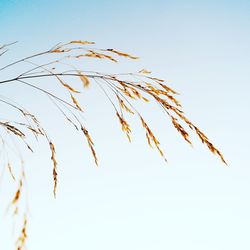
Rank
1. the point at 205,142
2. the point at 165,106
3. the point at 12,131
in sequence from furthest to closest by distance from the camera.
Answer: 1. the point at 12,131
2. the point at 165,106
3. the point at 205,142

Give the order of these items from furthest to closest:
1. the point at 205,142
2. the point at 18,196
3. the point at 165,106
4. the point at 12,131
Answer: the point at 12,131, the point at 165,106, the point at 205,142, the point at 18,196

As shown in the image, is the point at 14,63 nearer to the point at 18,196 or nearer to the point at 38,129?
the point at 38,129

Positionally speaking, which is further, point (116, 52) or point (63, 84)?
point (116, 52)

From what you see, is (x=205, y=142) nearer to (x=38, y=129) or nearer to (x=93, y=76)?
(x=93, y=76)

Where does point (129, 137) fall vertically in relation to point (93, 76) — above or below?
below

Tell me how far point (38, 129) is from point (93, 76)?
382mm

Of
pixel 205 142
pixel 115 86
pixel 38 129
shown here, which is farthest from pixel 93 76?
pixel 205 142

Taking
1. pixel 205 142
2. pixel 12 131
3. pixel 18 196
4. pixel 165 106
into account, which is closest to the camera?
pixel 18 196

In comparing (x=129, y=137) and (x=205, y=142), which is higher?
(x=129, y=137)

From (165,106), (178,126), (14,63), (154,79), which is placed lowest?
(178,126)

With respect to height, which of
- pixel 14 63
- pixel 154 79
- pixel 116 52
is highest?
pixel 14 63

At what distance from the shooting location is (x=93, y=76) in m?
1.24

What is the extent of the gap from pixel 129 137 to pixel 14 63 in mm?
573

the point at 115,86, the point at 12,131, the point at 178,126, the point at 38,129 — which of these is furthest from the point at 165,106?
the point at 12,131
